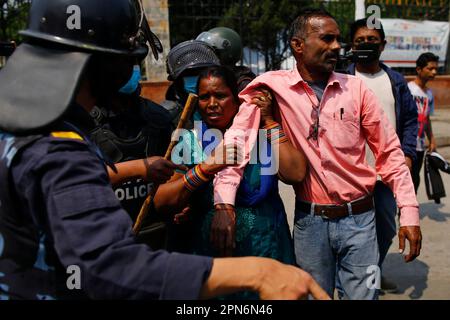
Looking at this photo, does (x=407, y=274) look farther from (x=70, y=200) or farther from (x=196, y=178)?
(x=70, y=200)

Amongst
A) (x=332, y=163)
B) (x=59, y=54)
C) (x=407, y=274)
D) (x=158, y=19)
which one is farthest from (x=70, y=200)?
(x=158, y=19)

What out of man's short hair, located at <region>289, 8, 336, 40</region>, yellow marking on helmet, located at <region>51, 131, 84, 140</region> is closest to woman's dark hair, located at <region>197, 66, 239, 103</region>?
man's short hair, located at <region>289, 8, 336, 40</region>

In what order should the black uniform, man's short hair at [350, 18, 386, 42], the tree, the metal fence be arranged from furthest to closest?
the tree → the metal fence → man's short hair at [350, 18, 386, 42] → the black uniform

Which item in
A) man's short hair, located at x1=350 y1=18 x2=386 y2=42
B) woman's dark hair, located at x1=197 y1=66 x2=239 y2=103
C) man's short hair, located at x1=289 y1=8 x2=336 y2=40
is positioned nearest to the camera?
man's short hair, located at x1=289 y1=8 x2=336 y2=40

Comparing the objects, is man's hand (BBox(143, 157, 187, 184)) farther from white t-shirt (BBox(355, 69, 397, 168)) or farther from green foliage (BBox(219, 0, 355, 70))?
green foliage (BBox(219, 0, 355, 70))

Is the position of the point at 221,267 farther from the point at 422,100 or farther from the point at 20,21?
the point at 20,21

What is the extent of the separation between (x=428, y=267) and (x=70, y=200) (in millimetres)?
3471

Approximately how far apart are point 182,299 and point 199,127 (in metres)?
1.46

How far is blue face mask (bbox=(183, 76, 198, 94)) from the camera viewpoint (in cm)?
275

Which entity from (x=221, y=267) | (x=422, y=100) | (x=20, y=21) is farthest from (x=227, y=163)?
(x=20, y=21)

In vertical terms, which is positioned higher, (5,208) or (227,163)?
(5,208)

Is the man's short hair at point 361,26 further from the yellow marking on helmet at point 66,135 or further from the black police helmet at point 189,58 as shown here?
the yellow marking on helmet at point 66,135

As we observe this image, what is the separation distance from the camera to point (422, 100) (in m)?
4.67

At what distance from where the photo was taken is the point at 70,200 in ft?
3.32
